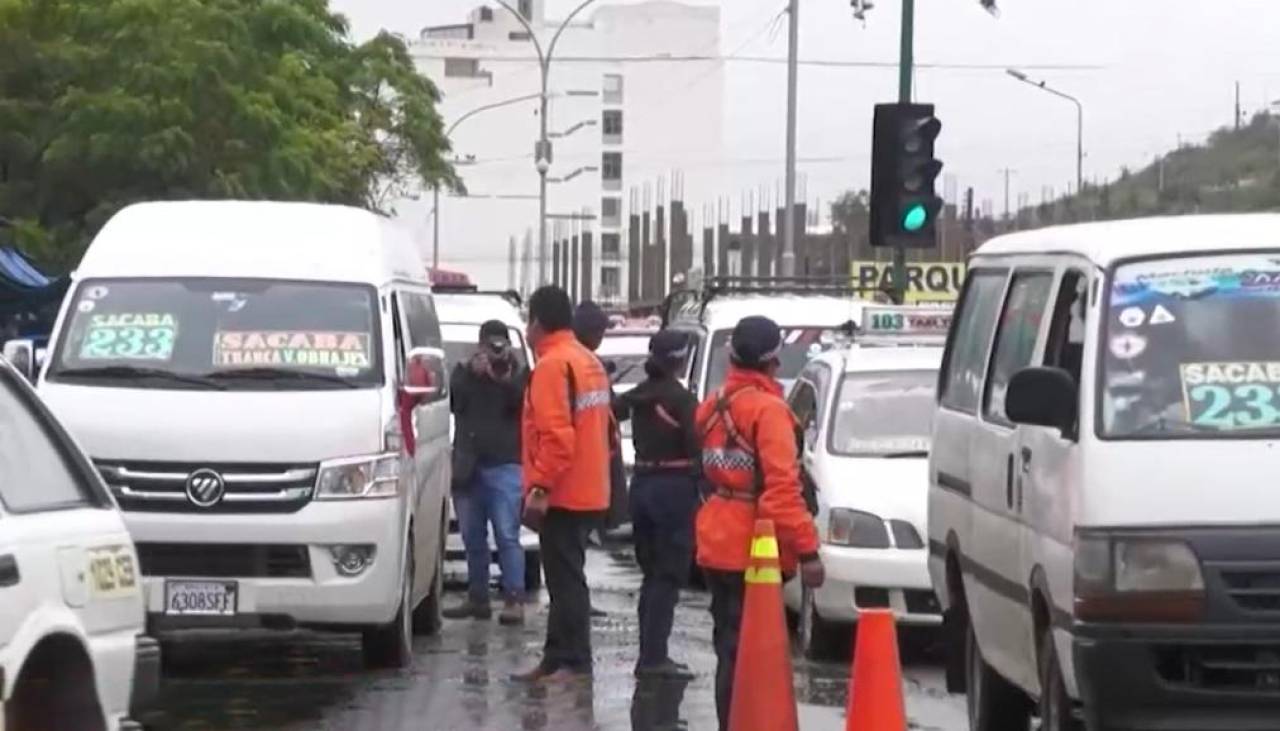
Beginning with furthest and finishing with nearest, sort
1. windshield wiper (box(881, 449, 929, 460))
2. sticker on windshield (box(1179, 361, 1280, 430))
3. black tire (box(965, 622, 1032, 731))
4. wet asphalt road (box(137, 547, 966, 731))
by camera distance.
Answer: windshield wiper (box(881, 449, 929, 460)) < wet asphalt road (box(137, 547, 966, 731)) < black tire (box(965, 622, 1032, 731)) < sticker on windshield (box(1179, 361, 1280, 430))

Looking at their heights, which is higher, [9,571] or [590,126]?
[590,126]

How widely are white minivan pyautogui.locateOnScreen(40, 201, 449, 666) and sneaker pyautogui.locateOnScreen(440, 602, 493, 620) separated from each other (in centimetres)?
206

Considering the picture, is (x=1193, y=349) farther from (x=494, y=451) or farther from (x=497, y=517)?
(x=497, y=517)

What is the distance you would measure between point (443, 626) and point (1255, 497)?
355 inches

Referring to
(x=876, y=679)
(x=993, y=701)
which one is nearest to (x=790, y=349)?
(x=993, y=701)

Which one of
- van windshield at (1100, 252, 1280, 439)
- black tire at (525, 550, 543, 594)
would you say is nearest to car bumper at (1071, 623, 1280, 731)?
van windshield at (1100, 252, 1280, 439)

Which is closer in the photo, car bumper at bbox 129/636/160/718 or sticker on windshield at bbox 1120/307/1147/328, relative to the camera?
car bumper at bbox 129/636/160/718

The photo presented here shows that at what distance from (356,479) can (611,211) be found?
394 ft

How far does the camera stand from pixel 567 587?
1301 centimetres

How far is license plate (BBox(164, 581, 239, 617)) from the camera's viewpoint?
12.7 meters

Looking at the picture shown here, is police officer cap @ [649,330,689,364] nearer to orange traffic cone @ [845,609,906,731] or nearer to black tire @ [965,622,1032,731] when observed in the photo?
black tire @ [965,622,1032,731]

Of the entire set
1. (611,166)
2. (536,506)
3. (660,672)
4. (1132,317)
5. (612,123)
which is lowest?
(660,672)

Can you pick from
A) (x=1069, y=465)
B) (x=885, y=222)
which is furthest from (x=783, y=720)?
(x=885, y=222)

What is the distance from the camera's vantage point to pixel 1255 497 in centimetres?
816
